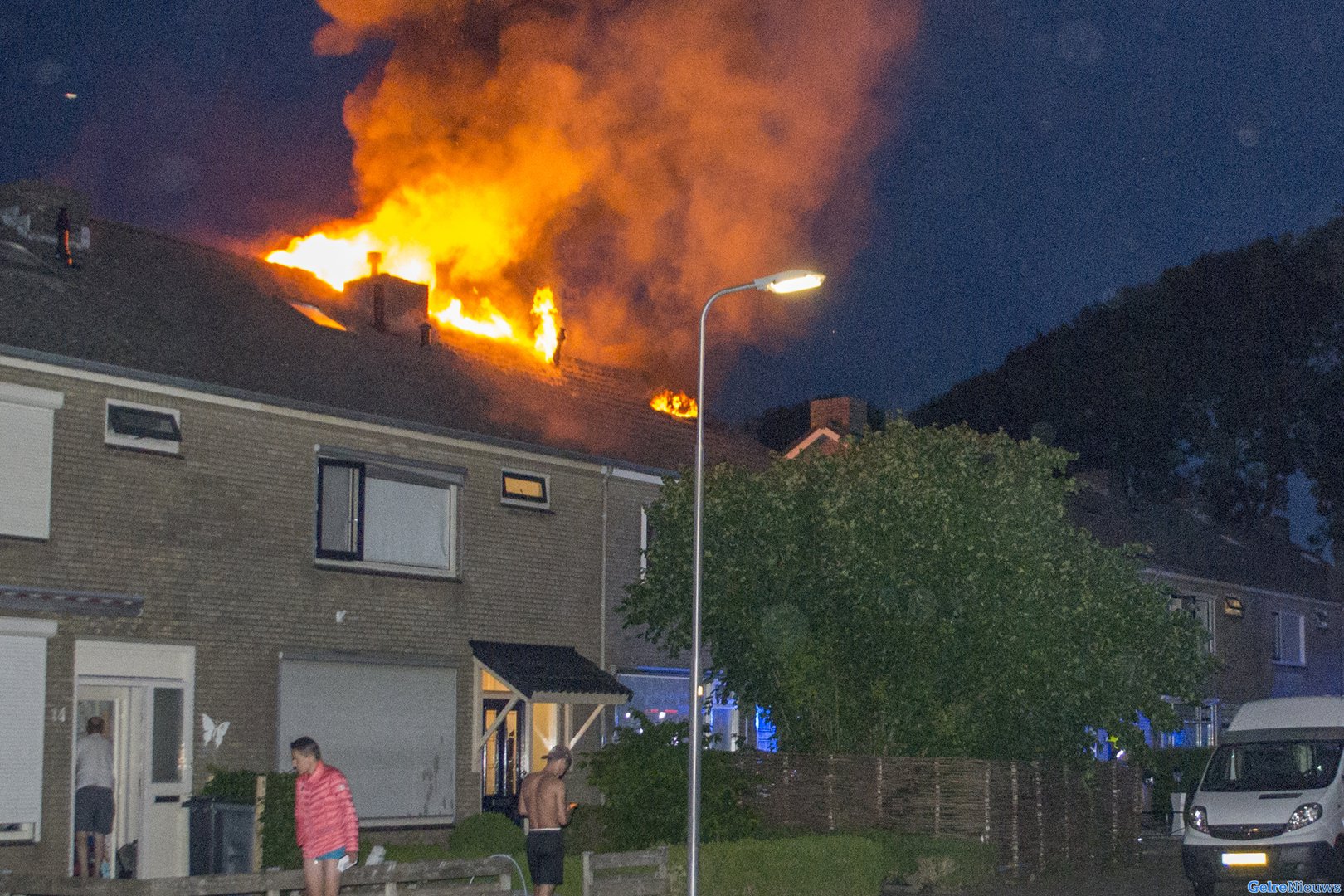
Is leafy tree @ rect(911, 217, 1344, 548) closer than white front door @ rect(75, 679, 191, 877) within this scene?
No

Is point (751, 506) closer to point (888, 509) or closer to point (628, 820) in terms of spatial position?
point (888, 509)

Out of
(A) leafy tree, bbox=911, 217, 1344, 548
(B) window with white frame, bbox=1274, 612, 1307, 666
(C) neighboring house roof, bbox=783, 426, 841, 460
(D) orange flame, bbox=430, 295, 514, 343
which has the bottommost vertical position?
(B) window with white frame, bbox=1274, 612, 1307, 666

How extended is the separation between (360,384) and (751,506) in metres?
6.31

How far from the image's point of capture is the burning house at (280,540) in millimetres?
19438

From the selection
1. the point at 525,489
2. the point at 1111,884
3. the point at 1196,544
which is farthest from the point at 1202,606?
the point at 525,489

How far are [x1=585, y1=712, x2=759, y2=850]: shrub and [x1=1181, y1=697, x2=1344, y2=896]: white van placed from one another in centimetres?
592

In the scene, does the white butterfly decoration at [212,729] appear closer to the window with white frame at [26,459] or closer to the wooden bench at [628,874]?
the window with white frame at [26,459]

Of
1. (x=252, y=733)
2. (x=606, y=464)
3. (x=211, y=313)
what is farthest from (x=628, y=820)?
(x=211, y=313)

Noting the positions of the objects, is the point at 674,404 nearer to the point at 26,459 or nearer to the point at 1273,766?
the point at 1273,766

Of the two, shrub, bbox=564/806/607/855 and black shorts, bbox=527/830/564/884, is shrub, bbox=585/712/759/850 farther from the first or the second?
black shorts, bbox=527/830/564/884

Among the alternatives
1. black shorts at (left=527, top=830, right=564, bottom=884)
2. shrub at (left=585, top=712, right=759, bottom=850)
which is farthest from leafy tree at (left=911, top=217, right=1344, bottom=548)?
black shorts at (left=527, top=830, right=564, bottom=884)

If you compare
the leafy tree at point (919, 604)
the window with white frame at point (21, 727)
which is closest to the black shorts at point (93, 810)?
the window with white frame at point (21, 727)

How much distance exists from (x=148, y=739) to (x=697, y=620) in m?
7.60

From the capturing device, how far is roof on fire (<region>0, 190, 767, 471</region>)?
20.7 meters
